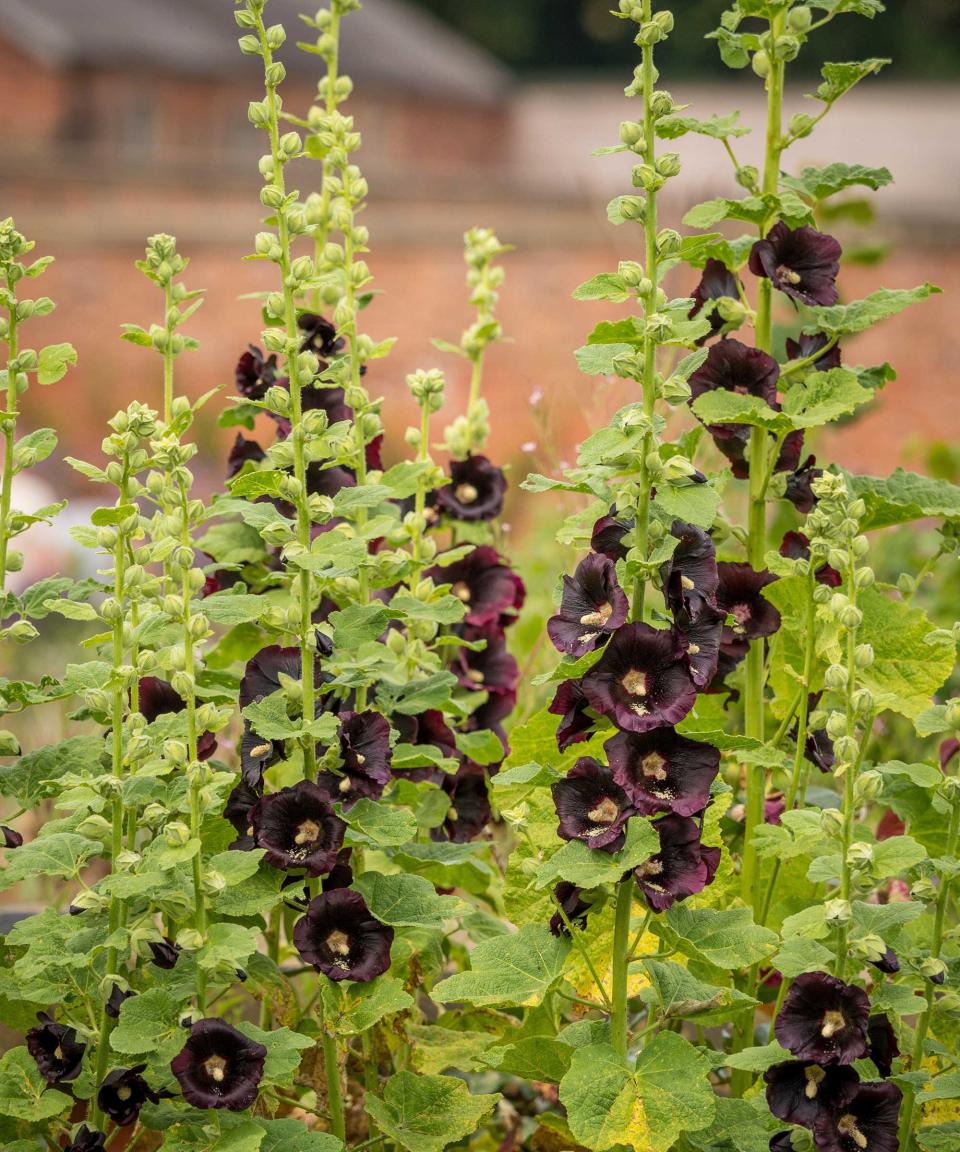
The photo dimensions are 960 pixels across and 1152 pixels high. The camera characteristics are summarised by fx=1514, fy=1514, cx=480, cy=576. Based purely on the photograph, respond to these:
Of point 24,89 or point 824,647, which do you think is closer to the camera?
point 824,647

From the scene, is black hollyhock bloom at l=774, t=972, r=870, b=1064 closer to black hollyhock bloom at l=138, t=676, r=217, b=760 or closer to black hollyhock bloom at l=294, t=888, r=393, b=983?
black hollyhock bloom at l=294, t=888, r=393, b=983

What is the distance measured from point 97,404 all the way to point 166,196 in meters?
2.50

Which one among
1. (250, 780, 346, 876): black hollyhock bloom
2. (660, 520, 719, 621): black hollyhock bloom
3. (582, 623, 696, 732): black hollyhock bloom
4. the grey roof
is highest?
the grey roof

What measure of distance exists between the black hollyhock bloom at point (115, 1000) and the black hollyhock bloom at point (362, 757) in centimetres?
26

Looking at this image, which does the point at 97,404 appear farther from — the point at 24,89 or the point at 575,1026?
the point at 575,1026

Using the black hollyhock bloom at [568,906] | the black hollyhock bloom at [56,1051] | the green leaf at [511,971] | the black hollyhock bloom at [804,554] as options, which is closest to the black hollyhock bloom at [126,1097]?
the black hollyhock bloom at [56,1051]

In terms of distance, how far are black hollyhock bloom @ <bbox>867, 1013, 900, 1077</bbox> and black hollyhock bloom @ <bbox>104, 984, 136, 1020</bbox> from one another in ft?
2.22

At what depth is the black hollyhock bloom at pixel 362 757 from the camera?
4.78ft

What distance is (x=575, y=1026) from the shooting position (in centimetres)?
144

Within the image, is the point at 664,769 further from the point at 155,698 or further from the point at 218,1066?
the point at 155,698

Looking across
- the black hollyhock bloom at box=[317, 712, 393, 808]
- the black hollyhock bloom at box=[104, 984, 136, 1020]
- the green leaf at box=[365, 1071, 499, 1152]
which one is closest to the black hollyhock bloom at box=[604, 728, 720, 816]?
the black hollyhock bloom at box=[317, 712, 393, 808]

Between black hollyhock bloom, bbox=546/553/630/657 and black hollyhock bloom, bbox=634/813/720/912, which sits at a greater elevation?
black hollyhock bloom, bbox=546/553/630/657

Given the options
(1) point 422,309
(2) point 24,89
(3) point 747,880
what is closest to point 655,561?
(3) point 747,880

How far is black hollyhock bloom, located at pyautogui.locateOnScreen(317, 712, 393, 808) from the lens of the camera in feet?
4.78
